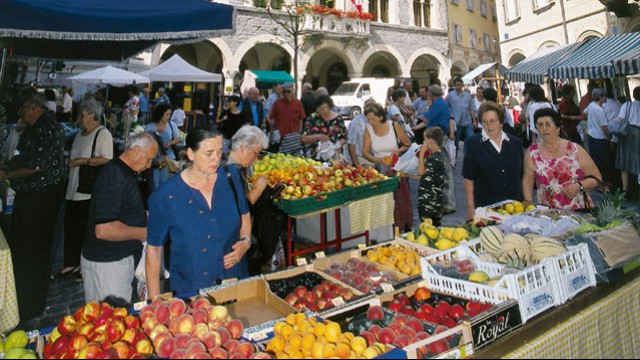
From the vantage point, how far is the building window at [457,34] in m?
28.9

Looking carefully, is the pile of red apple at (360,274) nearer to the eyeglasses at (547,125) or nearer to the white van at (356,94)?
the eyeglasses at (547,125)

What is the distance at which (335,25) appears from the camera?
2242 centimetres

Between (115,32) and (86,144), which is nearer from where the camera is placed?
(115,32)

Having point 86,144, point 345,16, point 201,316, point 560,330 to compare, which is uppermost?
point 345,16

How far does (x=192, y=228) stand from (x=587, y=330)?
2.29 meters

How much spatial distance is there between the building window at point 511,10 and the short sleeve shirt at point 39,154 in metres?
25.6

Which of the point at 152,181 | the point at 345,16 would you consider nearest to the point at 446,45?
the point at 345,16

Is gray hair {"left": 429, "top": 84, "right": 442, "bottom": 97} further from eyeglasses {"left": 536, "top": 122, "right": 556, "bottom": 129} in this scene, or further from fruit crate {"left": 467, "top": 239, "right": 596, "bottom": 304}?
fruit crate {"left": 467, "top": 239, "right": 596, "bottom": 304}

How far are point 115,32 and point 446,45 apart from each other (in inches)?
1071

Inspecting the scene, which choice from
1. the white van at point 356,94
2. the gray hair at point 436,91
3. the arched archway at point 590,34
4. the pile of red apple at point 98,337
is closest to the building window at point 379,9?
the white van at point 356,94

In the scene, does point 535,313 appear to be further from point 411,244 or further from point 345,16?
point 345,16

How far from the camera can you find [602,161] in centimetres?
809

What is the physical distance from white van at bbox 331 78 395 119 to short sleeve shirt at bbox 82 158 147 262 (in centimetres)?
1754

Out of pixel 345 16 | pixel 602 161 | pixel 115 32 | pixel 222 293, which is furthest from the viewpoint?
pixel 345 16
